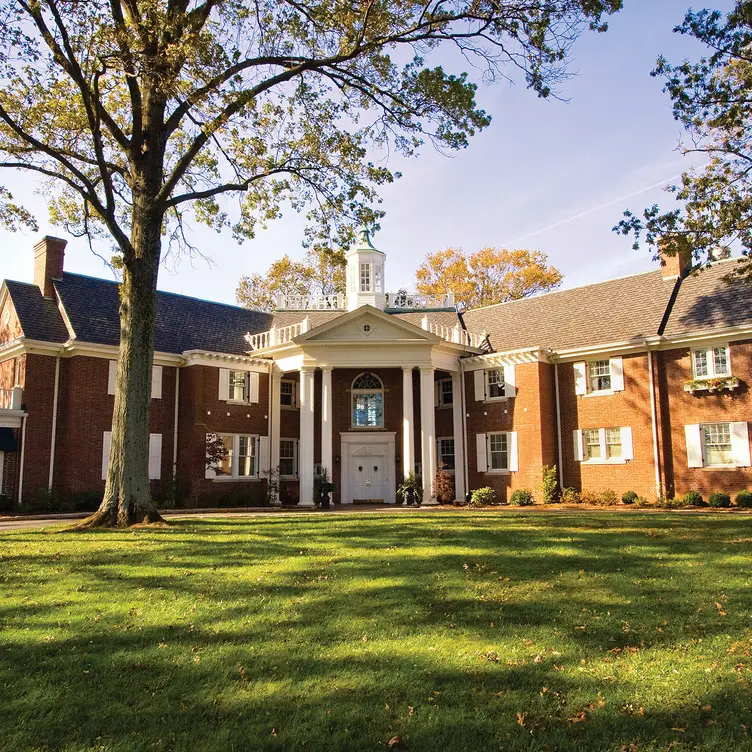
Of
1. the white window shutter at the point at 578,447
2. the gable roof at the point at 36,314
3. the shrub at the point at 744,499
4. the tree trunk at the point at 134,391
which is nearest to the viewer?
the tree trunk at the point at 134,391

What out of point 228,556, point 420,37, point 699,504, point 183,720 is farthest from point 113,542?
point 699,504

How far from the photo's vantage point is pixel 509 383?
25594 millimetres

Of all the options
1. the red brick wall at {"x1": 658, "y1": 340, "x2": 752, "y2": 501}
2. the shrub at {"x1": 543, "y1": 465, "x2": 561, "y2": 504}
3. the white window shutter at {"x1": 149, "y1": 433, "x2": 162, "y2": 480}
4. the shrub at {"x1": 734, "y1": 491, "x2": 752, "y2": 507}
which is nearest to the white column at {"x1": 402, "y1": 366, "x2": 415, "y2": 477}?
the shrub at {"x1": 543, "y1": 465, "x2": 561, "y2": 504}

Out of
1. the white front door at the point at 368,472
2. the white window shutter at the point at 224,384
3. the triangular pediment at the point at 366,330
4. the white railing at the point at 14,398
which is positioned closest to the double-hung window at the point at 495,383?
the triangular pediment at the point at 366,330

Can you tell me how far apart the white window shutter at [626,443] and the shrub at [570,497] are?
2086 millimetres

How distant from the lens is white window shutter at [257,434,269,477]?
26.8m

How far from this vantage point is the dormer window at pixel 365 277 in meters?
31.1

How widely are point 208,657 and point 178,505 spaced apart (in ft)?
64.2

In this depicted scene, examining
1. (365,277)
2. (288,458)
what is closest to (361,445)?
(288,458)

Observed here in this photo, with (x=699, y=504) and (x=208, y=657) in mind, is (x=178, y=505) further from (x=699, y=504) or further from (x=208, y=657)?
(x=208, y=657)

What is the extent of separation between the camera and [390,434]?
27.4m

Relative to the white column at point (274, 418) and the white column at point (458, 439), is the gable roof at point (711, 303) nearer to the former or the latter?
the white column at point (458, 439)

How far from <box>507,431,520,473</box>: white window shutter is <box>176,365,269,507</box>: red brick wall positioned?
381 inches

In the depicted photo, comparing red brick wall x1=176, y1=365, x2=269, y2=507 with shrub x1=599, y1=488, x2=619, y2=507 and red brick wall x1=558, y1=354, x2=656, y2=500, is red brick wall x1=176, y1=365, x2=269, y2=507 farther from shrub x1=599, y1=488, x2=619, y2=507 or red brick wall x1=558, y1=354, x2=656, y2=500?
shrub x1=599, y1=488, x2=619, y2=507
